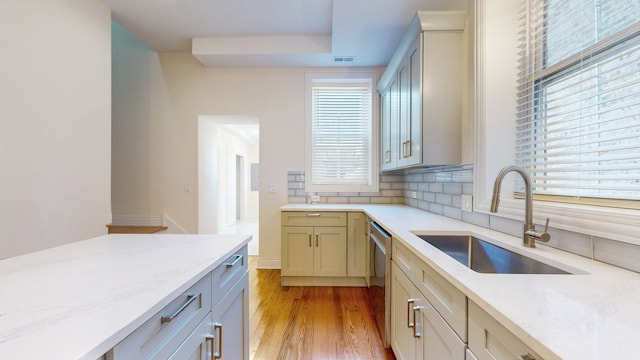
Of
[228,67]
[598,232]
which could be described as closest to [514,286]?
[598,232]

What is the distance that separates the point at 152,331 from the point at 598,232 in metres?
1.51

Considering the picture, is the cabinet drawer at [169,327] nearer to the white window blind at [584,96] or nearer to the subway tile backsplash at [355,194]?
the white window blind at [584,96]

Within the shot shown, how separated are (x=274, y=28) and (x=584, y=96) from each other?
2703mm

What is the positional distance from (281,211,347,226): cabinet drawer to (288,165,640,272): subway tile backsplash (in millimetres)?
586

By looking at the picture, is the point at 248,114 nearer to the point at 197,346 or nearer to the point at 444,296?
the point at 197,346

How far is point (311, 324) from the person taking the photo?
2113 mm

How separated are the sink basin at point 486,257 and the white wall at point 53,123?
2.68 meters

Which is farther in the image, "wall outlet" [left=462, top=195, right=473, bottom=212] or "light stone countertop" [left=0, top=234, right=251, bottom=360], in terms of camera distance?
"wall outlet" [left=462, top=195, right=473, bottom=212]

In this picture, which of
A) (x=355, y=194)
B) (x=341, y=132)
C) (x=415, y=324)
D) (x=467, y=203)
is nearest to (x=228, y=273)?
(x=415, y=324)

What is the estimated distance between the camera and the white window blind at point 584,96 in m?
0.96

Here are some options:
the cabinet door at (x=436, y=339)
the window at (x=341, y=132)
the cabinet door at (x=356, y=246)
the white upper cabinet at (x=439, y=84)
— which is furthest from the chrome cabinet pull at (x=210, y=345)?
the window at (x=341, y=132)

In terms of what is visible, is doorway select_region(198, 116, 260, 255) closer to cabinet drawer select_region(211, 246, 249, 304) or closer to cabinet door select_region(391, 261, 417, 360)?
cabinet drawer select_region(211, 246, 249, 304)

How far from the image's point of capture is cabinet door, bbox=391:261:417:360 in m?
1.29

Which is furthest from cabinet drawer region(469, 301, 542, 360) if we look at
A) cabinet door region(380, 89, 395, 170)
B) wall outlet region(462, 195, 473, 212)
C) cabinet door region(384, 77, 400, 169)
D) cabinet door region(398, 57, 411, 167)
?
cabinet door region(380, 89, 395, 170)
